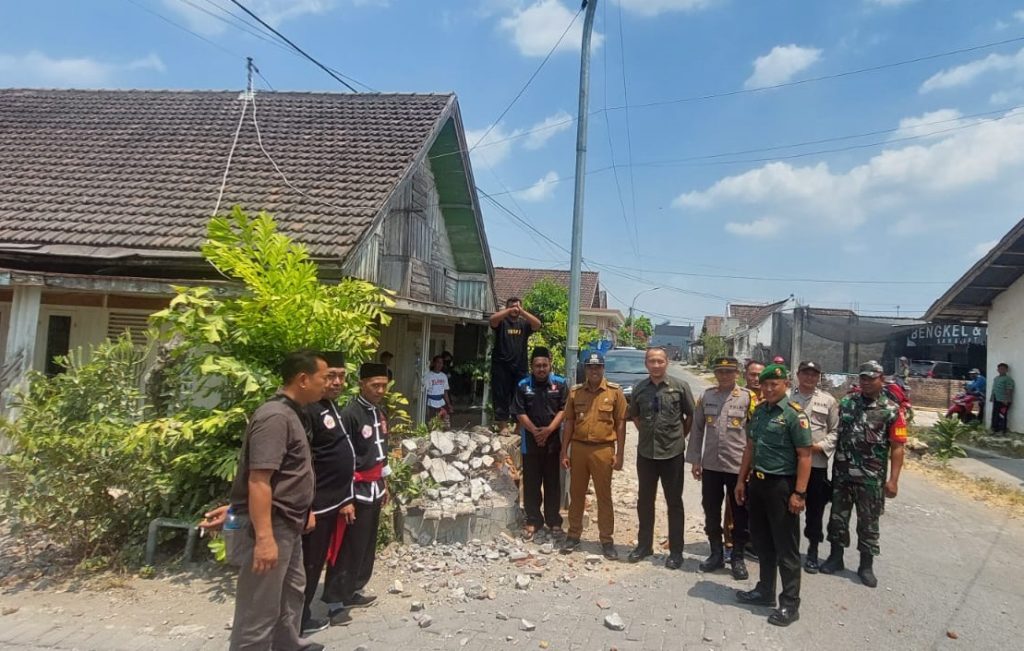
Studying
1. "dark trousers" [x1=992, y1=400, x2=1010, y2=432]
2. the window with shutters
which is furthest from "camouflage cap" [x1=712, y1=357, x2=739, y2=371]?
"dark trousers" [x1=992, y1=400, x2=1010, y2=432]

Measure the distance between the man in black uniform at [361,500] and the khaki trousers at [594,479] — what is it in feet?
5.64

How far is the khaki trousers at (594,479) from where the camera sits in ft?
16.1

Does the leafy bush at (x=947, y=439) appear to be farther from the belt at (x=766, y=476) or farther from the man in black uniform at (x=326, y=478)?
the man in black uniform at (x=326, y=478)

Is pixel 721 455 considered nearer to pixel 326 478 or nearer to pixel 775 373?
pixel 775 373

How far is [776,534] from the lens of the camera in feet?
12.9

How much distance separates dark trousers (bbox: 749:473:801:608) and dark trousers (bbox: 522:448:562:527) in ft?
5.77

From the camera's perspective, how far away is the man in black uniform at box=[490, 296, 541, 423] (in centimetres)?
634

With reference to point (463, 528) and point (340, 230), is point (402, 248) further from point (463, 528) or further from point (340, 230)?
point (463, 528)

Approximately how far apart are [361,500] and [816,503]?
11.7 ft

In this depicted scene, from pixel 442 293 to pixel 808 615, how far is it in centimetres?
931

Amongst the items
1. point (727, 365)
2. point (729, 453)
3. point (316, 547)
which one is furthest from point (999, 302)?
point (316, 547)

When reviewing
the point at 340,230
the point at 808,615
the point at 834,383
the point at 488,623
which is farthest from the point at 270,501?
the point at 834,383

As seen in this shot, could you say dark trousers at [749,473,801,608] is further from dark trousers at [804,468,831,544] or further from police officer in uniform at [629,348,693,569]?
dark trousers at [804,468,831,544]

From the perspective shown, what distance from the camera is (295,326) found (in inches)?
173
